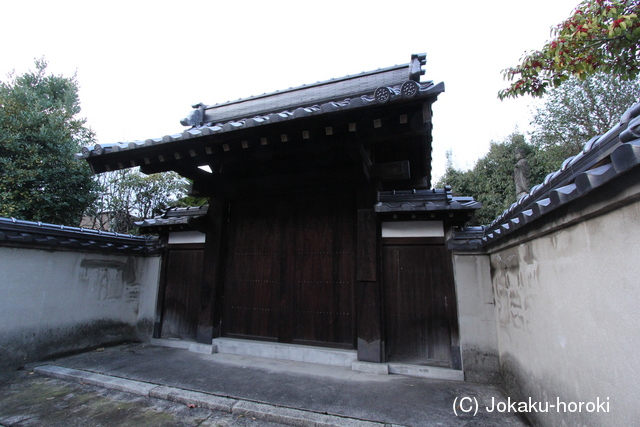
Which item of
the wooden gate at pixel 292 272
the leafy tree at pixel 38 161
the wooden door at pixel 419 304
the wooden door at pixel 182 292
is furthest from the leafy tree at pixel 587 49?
the leafy tree at pixel 38 161

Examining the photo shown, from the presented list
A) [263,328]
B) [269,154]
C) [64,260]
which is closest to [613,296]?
[269,154]

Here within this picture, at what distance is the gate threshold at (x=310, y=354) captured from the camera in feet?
14.3

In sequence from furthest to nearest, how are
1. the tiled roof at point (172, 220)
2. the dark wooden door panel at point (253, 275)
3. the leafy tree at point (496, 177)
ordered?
1. the leafy tree at point (496, 177)
2. the tiled roof at point (172, 220)
3. the dark wooden door panel at point (253, 275)

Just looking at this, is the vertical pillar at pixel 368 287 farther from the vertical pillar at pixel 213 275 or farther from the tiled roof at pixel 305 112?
the vertical pillar at pixel 213 275

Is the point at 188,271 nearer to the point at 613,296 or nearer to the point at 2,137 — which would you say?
the point at 613,296

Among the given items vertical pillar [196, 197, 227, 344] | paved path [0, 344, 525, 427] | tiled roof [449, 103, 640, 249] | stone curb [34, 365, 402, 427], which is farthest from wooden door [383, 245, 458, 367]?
vertical pillar [196, 197, 227, 344]

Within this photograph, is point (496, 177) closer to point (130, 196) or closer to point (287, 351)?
point (287, 351)

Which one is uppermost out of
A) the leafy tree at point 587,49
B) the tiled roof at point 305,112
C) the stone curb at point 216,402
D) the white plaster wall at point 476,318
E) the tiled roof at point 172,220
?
the leafy tree at point 587,49

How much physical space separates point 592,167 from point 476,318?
3.39 metres

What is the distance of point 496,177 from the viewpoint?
56.3ft

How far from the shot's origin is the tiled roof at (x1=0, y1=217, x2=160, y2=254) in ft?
15.4

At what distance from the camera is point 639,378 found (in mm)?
1587

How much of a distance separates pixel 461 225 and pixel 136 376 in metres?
5.60

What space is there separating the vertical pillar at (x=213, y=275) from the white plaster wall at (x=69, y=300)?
1736mm
